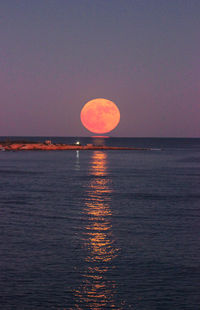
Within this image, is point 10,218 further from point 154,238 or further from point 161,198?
point 161,198

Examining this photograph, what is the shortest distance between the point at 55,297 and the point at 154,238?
1035 cm

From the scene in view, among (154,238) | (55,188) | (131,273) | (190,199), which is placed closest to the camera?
(131,273)

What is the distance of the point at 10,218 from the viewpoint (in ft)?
102

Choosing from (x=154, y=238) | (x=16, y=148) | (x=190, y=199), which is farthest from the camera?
(x=16, y=148)

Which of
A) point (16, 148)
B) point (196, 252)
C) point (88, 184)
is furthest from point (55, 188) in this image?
point (16, 148)

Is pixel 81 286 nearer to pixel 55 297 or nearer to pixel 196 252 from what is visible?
pixel 55 297

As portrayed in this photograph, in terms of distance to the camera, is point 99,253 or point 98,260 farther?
point 99,253

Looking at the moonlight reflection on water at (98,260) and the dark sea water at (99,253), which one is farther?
the dark sea water at (99,253)

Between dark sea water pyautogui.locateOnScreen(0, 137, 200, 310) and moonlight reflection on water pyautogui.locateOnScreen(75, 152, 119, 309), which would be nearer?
moonlight reflection on water pyautogui.locateOnScreen(75, 152, 119, 309)

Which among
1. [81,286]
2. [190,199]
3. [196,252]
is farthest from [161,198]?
[81,286]

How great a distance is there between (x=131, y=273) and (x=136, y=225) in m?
10.0

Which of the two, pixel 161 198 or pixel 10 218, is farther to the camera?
pixel 161 198

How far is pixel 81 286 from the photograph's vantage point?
57.9 feet

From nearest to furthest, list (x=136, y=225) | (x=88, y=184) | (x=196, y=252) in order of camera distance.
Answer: (x=196, y=252) → (x=136, y=225) → (x=88, y=184)
